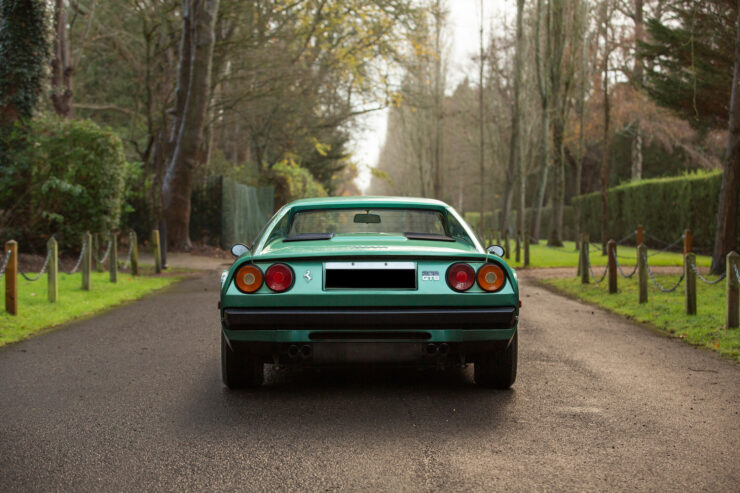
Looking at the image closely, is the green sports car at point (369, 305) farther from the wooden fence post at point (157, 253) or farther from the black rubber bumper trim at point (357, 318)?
the wooden fence post at point (157, 253)

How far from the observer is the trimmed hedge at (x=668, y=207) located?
2269 cm

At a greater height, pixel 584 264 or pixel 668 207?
pixel 668 207

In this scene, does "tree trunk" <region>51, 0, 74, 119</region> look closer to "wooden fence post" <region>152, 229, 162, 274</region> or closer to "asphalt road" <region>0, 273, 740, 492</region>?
"wooden fence post" <region>152, 229, 162, 274</region>

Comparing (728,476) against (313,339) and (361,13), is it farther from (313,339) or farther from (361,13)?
(361,13)

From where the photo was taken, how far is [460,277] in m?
4.72

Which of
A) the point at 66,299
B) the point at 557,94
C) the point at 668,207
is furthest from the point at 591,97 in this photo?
the point at 66,299

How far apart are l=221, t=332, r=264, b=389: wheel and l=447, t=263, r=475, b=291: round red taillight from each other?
1.51 meters

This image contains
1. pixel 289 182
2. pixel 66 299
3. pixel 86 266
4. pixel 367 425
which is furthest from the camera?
pixel 289 182

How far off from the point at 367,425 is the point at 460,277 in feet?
3.63

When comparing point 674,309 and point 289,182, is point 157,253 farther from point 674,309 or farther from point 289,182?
point 289,182

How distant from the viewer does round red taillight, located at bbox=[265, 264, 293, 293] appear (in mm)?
4676

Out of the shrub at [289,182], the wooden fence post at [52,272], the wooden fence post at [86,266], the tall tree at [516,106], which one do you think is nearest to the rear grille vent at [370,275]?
the wooden fence post at [52,272]

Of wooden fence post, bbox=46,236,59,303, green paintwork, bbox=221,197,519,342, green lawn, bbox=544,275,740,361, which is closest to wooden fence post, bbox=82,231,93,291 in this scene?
wooden fence post, bbox=46,236,59,303

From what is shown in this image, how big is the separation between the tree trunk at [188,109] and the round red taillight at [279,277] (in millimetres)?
17036
